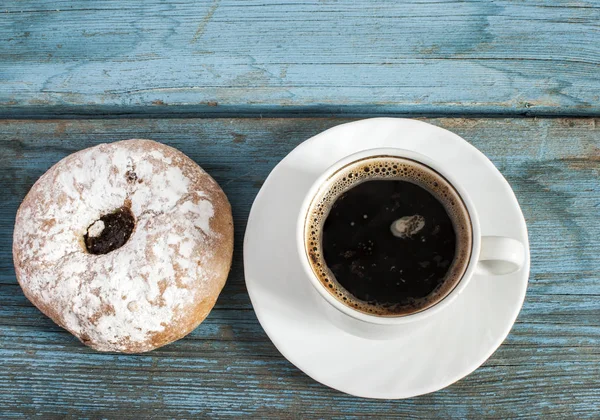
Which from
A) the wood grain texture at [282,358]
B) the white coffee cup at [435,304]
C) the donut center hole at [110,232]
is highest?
the white coffee cup at [435,304]

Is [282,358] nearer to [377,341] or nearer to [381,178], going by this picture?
[377,341]

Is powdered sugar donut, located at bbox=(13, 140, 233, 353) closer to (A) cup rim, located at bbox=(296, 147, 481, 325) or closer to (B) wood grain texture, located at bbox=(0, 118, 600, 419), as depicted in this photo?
(B) wood grain texture, located at bbox=(0, 118, 600, 419)

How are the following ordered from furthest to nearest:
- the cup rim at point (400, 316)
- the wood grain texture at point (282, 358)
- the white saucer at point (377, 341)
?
1. the wood grain texture at point (282, 358)
2. the white saucer at point (377, 341)
3. the cup rim at point (400, 316)

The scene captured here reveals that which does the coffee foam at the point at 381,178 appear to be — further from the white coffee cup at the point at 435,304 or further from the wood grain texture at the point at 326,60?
the wood grain texture at the point at 326,60

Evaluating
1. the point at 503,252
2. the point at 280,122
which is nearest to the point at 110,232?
the point at 280,122

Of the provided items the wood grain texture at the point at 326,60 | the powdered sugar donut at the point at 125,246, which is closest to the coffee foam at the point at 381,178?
the powdered sugar donut at the point at 125,246

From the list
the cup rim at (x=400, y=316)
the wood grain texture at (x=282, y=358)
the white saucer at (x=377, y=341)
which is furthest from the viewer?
the wood grain texture at (x=282, y=358)

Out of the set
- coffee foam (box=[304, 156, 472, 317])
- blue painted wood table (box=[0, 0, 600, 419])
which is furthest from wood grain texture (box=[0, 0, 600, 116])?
coffee foam (box=[304, 156, 472, 317])

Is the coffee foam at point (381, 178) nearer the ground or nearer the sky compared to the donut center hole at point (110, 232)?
nearer the sky
